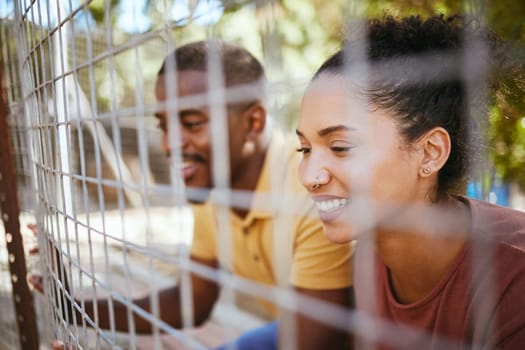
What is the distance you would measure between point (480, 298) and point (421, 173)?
211mm

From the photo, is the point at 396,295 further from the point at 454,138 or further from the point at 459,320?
the point at 454,138

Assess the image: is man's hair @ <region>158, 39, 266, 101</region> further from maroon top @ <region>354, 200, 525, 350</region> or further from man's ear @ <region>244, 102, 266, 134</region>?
maroon top @ <region>354, 200, 525, 350</region>

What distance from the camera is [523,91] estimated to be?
852mm

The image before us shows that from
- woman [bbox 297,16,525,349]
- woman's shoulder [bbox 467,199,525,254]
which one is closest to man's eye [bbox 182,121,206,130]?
woman [bbox 297,16,525,349]

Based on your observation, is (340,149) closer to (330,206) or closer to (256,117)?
(330,206)

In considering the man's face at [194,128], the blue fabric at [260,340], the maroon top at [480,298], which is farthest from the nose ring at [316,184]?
the blue fabric at [260,340]

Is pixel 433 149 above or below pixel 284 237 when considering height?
above

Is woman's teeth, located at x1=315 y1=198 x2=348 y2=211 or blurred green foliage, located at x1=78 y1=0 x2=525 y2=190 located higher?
blurred green foliage, located at x1=78 y1=0 x2=525 y2=190

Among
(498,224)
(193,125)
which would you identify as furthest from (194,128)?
(498,224)

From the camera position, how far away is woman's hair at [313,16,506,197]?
30.1 inches

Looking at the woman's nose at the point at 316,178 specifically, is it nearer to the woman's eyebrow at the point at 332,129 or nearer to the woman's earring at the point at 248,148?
the woman's eyebrow at the point at 332,129

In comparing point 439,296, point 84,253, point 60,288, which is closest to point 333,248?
point 439,296

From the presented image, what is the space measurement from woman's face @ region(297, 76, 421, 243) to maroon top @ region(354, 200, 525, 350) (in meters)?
0.13

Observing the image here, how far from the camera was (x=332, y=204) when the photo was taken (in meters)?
0.81
